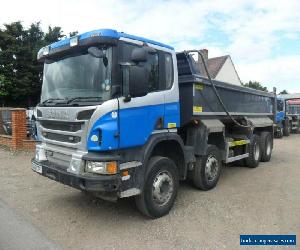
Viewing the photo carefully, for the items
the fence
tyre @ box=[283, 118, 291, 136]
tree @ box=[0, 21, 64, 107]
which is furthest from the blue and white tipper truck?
tree @ box=[0, 21, 64, 107]

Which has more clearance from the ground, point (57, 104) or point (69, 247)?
point (57, 104)

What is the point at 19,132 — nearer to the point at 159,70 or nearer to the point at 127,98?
the point at 159,70

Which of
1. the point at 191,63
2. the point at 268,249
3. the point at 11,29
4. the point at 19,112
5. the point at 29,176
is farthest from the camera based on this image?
the point at 11,29

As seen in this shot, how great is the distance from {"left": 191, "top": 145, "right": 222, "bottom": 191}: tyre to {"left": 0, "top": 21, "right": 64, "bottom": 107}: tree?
2271 cm

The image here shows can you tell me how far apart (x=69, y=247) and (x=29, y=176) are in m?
4.54

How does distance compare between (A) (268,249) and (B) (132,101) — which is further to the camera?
(B) (132,101)

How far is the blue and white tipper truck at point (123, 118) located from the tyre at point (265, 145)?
4.10 meters

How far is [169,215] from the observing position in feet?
18.9

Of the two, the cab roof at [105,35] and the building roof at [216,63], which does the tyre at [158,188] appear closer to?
the cab roof at [105,35]

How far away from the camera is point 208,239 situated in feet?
15.8

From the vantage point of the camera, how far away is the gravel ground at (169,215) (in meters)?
4.80

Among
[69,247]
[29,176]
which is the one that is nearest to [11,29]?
[29,176]

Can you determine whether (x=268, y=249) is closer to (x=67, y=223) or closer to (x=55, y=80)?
(x=67, y=223)

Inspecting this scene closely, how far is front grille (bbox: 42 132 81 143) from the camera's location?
5013mm
